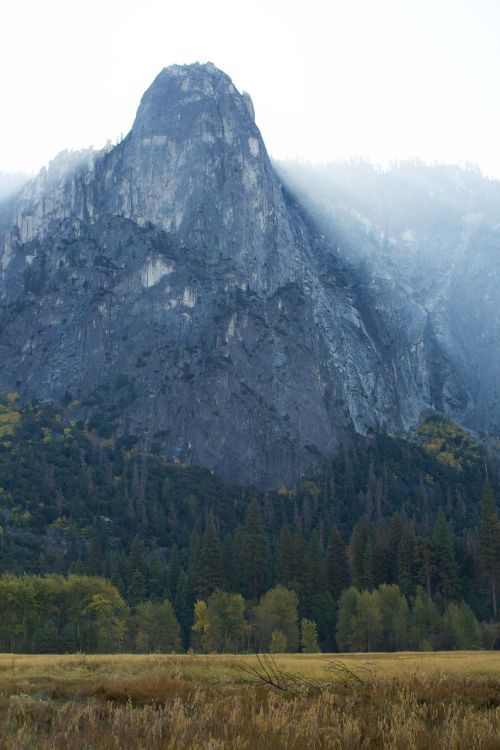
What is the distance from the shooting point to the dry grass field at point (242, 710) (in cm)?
1577

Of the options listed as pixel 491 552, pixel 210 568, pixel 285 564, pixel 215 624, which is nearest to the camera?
pixel 215 624

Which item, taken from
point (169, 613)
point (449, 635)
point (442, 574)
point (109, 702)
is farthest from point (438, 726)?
point (442, 574)

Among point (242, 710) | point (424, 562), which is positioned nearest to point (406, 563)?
point (424, 562)

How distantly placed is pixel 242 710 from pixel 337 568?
8693cm

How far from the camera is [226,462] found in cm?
19962

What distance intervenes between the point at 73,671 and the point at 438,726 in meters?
17.9

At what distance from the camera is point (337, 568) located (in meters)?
103


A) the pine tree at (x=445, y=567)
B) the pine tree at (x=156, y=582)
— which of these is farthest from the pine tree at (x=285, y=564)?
the pine tree at (x=445, y=567)

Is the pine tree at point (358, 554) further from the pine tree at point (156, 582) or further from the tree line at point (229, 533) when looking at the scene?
the pine tree at point (156, 582)

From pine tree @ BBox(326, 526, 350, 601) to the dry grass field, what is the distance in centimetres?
7389

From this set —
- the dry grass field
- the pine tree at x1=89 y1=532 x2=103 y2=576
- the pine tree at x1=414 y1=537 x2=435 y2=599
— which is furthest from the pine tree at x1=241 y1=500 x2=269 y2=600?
the dry grass field

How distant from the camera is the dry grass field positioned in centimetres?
1577

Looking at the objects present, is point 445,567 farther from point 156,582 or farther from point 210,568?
point 156,582

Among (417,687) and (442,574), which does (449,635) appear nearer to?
(442,574)
